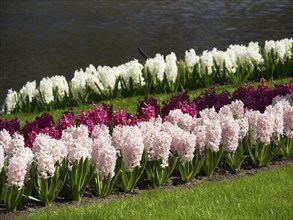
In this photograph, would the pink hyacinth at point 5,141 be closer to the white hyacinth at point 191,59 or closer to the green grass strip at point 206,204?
the green grass strip at point 206,204

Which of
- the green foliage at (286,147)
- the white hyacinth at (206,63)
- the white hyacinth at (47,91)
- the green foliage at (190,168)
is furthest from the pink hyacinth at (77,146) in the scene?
the white hyacinth at (206,63)

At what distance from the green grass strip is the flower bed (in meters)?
0.24

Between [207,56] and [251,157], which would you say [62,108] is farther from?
[251,157]

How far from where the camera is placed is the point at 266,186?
646cm

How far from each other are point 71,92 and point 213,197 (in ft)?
16.9

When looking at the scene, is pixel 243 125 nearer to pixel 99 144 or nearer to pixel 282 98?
pixel 282 98

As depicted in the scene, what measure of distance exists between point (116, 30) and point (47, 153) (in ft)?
45.5

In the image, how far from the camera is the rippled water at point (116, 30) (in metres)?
16.5

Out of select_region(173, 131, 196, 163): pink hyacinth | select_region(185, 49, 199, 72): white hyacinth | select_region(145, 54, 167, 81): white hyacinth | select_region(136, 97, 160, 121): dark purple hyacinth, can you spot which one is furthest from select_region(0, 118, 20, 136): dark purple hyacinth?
select_region(185, 49, 199, 72): white hyacinth

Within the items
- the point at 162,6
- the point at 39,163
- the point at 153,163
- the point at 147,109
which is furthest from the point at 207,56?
the point at 162,6

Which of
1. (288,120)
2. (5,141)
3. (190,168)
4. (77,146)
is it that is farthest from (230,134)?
(5,141)

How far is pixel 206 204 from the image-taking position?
6.02 meters

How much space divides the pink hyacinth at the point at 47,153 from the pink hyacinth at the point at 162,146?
87 cm

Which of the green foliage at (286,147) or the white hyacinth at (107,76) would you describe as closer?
the green foliage at (286,147)
